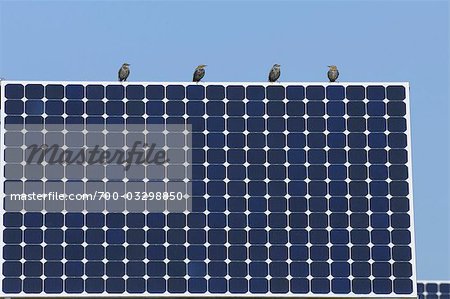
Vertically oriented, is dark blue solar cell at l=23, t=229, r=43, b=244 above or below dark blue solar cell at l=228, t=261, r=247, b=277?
above

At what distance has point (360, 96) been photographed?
6775 cm

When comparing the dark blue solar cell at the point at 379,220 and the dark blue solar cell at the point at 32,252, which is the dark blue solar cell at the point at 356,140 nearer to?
the dark blue solar cell at the point at 379,220

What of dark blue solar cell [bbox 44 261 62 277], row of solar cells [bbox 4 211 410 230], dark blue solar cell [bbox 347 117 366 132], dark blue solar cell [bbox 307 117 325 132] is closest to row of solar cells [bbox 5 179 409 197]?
row of solar cells [bbox 4 211 410 230]

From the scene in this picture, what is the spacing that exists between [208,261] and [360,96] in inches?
426

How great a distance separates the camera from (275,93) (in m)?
67.5

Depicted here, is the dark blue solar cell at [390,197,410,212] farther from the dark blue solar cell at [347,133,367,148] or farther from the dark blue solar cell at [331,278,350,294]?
the dark blue solar cell at [331,278,350,294]

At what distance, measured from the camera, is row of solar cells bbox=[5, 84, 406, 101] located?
67.0 meters

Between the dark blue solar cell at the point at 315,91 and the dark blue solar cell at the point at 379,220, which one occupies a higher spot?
the dark blue solar cell at the point at 315,91

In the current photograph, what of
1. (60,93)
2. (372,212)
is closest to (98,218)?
(60,93)

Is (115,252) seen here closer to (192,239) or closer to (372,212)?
(192,239)

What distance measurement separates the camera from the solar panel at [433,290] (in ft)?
379

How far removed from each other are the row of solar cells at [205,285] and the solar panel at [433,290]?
5001 cm

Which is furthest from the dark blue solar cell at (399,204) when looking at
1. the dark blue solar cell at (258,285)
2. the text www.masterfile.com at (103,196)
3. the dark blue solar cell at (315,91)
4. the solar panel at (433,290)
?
the solar panel at (433,290)

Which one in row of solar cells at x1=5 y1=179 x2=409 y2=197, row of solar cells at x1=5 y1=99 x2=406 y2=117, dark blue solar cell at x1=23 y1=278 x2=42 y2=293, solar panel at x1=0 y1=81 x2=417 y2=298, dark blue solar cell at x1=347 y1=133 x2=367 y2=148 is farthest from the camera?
dark blue solar cell at x1=347 y1=133 x2=367 y2=148
